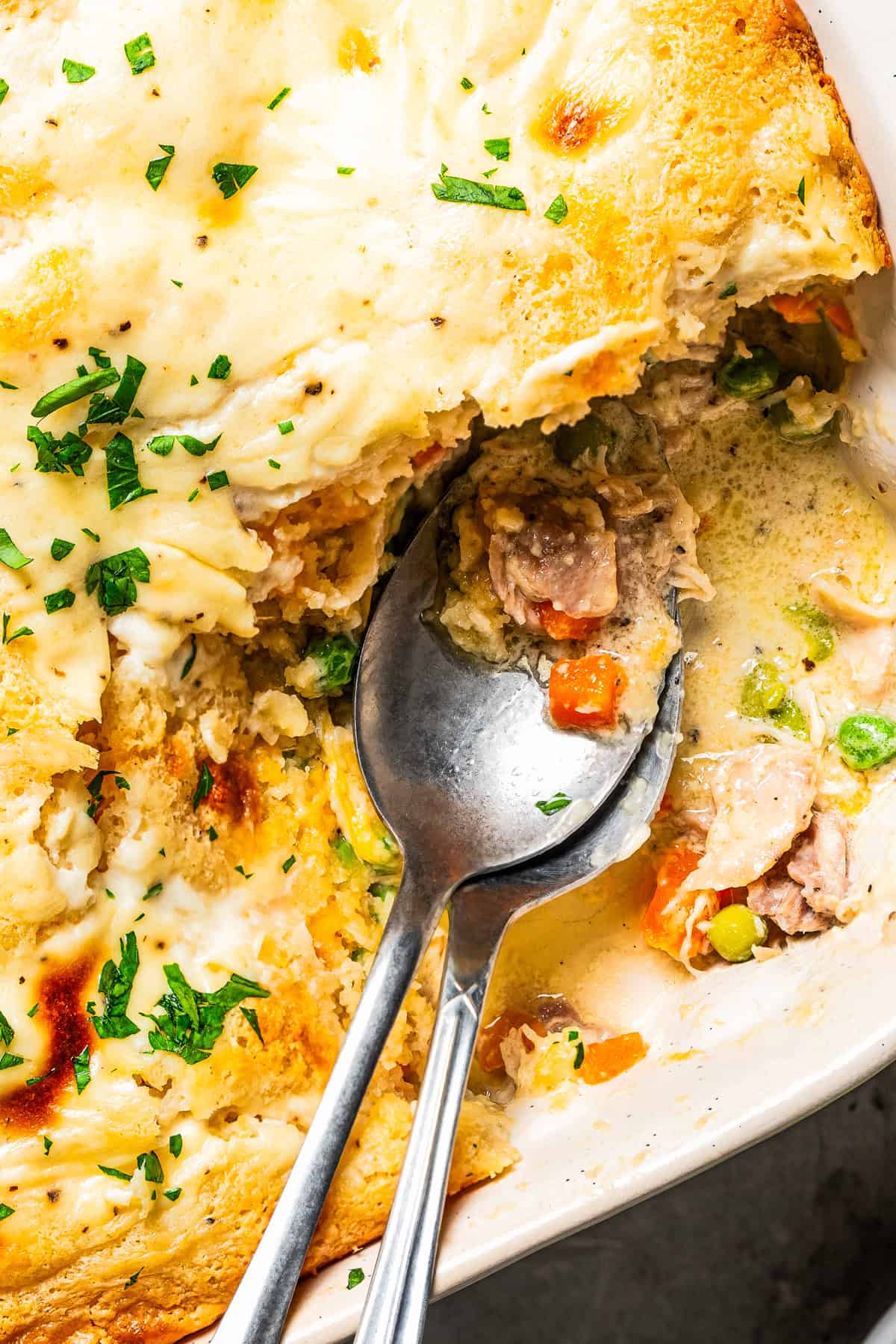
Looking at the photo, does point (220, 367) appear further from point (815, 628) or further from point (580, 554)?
point (815, 628)

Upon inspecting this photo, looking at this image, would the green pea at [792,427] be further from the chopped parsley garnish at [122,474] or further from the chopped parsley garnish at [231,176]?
the chopped parsley garnish at [122,474]

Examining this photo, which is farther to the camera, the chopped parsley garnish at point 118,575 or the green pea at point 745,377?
the green pea at point 745,377

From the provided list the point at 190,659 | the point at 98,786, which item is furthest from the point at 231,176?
the point at 98,786

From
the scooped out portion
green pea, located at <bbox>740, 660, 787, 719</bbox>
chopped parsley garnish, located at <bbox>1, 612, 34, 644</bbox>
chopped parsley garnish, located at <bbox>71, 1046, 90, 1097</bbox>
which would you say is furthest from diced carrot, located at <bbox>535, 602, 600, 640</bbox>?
chopped parsley garnish, located at <bbox>71, 1046, 90, 1097</bbox>

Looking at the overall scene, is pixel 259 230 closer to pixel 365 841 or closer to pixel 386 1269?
pixel 365 841

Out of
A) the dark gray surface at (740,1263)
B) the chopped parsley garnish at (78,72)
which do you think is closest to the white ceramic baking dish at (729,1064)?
the dark gray surface at (740,1263)
